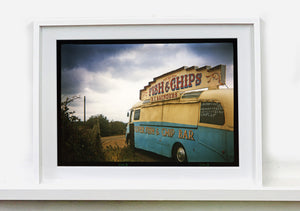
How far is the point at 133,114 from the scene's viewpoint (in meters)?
1.07

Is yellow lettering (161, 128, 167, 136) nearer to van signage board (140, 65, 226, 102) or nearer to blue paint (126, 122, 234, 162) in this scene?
blue paint (126, 122, 234, 162)

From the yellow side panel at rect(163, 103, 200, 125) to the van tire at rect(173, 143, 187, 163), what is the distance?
0.11m

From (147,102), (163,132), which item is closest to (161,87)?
(147,102)

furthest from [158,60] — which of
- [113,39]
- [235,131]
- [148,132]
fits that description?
[235,131]

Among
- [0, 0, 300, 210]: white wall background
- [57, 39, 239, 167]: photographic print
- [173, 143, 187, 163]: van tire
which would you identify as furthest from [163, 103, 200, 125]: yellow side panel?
[0, 0, 300, 210]: white wall background

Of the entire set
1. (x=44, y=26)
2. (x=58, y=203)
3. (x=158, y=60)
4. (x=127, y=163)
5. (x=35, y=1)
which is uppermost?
(x=35, y=1)

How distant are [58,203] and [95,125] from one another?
36 cm

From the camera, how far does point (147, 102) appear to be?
1.07m

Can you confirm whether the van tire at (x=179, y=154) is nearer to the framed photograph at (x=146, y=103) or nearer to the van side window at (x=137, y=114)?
the framed photograph at (x=146, y=103)

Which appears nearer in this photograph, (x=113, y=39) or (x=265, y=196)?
(x=265, y=196)

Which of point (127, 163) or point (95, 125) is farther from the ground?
point (95, 125)

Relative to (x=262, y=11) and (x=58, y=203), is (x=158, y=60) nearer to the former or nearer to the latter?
(x=262, y=11)

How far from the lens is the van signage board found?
1.05 m

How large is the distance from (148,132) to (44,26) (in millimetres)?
633
